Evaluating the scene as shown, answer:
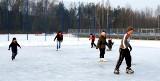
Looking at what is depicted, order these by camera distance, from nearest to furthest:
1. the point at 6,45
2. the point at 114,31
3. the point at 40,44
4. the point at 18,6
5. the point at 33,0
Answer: the point at 6,45 → the point at 40,44 → the point at 114,31 → the point at 18,6 → the point at 33,0

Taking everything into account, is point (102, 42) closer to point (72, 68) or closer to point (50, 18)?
point (72, 68)

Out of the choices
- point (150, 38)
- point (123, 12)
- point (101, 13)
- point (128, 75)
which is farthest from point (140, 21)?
point (128, 75)

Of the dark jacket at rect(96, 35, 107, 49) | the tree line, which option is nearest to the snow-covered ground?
the dark jacket at rect(96, 35, 107, 49)

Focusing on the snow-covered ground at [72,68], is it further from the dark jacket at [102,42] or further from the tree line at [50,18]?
the tree line at [50,18]

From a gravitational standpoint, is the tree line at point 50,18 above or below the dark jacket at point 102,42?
above

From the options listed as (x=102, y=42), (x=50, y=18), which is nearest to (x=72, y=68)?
(x=102, y=42)

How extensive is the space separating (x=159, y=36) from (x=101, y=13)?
38892 millimetres

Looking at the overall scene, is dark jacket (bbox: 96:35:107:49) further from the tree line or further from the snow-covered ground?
the tree line

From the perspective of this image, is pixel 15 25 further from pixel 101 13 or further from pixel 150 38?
pixel 150 38

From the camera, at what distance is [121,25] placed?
76812 millimetres

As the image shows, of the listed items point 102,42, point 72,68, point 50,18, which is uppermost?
point 50,18

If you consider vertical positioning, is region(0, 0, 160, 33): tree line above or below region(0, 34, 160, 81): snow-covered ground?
above

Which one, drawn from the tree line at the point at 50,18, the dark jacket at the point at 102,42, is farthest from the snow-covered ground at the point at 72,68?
the tree line at the point at 50,18

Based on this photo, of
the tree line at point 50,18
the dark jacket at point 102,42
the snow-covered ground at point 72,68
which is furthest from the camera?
the tree line at point 50,18
